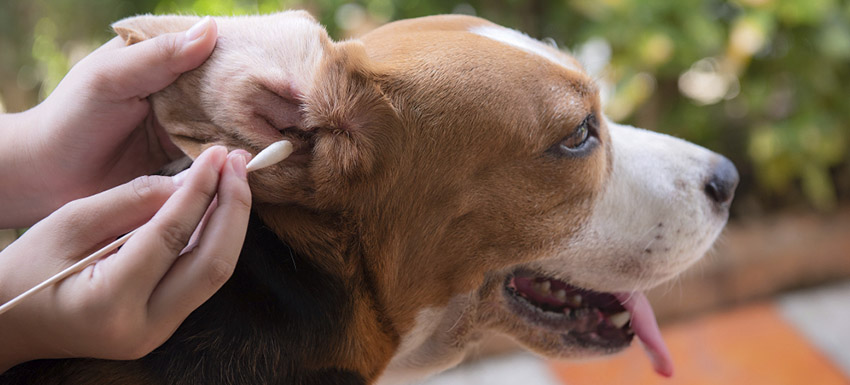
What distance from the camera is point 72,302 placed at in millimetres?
1103

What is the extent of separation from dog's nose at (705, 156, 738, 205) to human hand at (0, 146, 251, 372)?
116 cm

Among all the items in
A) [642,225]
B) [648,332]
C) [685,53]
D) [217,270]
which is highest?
[217,270]

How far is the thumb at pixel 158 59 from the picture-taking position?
1.29 metres

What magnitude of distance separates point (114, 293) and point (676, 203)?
1.23 metres

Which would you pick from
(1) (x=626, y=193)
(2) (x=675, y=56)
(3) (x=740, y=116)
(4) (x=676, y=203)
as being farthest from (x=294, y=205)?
(3) (x=740, y=116)

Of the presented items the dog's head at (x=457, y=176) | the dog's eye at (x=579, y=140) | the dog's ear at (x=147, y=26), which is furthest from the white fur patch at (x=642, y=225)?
the dog's ear at (x=147, y=26)

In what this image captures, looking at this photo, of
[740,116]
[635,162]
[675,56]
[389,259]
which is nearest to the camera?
[389,259]

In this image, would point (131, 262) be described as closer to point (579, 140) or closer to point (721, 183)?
point (579, 140)

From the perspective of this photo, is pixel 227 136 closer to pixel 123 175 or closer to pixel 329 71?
pixel 329 71

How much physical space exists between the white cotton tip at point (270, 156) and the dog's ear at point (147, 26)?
0.36 metres

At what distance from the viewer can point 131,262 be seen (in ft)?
3.56

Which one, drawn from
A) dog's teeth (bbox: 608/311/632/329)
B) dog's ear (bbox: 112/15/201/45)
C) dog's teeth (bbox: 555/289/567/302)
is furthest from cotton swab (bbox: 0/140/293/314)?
dog's teeth (bbox: 608/311/632/329)

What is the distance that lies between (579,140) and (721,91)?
8.78 feet

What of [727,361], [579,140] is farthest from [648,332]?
[727,361]
